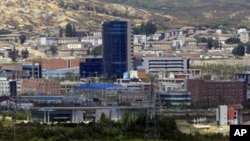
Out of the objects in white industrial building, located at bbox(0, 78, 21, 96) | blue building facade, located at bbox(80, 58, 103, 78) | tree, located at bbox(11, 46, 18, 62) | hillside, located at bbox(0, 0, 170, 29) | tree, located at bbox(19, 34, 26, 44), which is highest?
hillside, located at bbox(0, 0, 170, 29)

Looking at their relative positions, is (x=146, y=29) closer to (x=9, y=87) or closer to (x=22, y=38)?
(x=22, y=38)

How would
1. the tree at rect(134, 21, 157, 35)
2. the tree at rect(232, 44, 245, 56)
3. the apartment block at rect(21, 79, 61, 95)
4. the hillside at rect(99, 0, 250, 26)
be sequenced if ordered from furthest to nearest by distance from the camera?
the hillside at rect(99, 0, 250, 26) < the tree at rect(134, 21, 157, 35) < the tree at rect(232, 44, 245, 56) < the apartment block at rect(21, 79, 61, 95)

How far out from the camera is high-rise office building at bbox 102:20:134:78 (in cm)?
5712

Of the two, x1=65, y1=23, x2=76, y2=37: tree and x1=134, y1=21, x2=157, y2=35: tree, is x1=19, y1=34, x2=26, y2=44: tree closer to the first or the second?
x1=65, y1=23, x2=76, y2=37: tree

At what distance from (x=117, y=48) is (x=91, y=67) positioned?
1.48 metres

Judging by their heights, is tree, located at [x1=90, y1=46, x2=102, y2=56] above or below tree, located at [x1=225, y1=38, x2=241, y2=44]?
below

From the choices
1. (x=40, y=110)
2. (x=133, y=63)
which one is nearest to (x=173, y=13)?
(x=133, y=63)

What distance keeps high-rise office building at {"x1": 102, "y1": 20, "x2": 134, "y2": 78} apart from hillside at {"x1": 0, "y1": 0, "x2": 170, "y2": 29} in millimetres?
17028

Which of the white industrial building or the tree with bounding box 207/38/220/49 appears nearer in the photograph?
the white industrial building

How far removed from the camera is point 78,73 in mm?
58250

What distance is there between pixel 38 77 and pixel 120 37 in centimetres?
511

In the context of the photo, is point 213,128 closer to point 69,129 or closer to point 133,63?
point 69,129

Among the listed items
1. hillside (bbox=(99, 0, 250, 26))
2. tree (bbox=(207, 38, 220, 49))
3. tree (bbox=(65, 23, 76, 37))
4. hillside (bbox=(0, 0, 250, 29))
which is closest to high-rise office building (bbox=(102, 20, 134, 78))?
tree (bbox=(207, 38, 220, 49))

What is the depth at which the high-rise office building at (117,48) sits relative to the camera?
187ft
